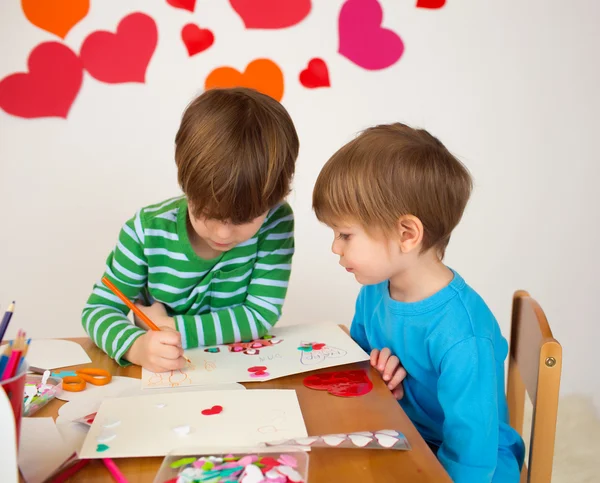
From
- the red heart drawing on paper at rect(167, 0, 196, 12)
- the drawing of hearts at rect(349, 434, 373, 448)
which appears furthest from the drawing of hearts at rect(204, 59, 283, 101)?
the drawing of hearts at rect(349, 434, 373, 448)

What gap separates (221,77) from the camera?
194cm

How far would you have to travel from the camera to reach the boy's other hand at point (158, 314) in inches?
39.7

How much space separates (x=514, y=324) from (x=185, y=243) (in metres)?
0.57

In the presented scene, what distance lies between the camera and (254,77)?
6.42 ft

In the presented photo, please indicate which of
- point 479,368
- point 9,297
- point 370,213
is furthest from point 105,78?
point 479,368

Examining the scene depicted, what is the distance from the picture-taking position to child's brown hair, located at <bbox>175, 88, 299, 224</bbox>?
34.6 inches

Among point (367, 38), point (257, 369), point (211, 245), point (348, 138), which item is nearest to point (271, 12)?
point (367, 38)

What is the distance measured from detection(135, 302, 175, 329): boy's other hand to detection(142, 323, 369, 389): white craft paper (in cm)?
7

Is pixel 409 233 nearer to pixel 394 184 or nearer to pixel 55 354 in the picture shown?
pixel 394 184

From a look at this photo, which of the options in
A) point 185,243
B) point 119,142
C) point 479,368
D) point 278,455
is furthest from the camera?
point 119,142

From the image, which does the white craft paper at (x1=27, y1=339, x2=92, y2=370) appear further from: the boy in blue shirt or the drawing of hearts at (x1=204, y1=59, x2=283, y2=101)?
the drawing of hearts at (x1=204, y1=59, x2=283, y2=101)

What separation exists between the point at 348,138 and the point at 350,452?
1.48 m

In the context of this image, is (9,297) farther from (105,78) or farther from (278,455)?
(278,455)

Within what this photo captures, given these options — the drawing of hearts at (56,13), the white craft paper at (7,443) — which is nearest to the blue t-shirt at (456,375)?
the white craft paper at (7,443)
